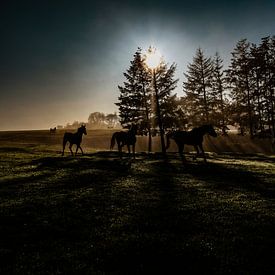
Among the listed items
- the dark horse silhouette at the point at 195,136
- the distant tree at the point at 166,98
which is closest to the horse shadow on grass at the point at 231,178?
the dark horse silhouette at the point at 195,136

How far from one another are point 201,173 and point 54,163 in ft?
36.7

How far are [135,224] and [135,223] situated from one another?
109mm

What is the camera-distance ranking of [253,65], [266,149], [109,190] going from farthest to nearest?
[253,65], [266,149], [109,190]

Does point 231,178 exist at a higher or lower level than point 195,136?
lower

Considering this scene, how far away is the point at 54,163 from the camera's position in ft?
83.0

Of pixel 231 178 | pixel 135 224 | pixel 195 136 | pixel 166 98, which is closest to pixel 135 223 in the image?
pixel 135 224

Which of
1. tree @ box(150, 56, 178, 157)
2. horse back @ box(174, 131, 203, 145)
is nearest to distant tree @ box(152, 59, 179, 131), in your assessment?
tree @ box(150, 56, 178, 157)

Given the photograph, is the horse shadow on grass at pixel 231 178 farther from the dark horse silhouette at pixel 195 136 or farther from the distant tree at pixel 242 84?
the distant tree at pixel 242 84

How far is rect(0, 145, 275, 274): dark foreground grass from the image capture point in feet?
25.8

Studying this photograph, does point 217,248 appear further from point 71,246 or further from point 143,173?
point 143,173

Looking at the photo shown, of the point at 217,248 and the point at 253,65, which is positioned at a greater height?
the point at 253,65

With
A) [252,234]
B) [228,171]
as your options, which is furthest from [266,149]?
[252,234]

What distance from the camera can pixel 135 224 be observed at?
10750mm

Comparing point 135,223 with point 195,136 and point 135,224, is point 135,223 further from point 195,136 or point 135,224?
point 195,136
